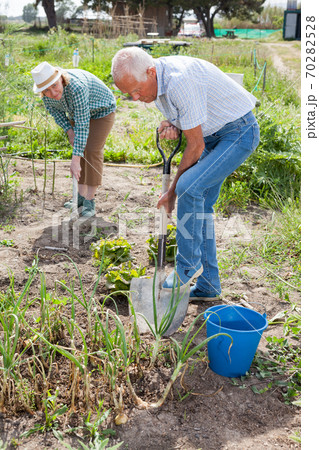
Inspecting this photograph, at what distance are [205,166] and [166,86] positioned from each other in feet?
1.53

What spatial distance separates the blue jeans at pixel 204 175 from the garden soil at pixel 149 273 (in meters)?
0.46

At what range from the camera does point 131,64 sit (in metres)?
2.16

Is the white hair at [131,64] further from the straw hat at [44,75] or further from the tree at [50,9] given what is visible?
the tree at [50,9]

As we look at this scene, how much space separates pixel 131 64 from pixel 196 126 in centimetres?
42

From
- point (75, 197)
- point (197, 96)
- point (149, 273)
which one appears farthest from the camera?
point (75, 197)

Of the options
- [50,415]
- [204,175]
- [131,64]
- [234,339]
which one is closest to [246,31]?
[204,175]

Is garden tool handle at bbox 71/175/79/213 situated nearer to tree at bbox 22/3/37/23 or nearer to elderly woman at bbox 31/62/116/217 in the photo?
elderly woman at bbox 31/62/116/217

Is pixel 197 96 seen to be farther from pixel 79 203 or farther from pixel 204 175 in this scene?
pixel 79 203

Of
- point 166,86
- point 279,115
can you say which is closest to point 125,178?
point 279,115

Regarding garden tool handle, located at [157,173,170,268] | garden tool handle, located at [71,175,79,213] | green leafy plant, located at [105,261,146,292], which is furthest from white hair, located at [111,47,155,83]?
garden tool handle, located at [71,175,79,213]

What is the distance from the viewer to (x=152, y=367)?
2.26 meters

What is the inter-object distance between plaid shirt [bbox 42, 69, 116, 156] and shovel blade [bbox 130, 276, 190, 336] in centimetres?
143

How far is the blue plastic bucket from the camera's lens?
7.00ft
